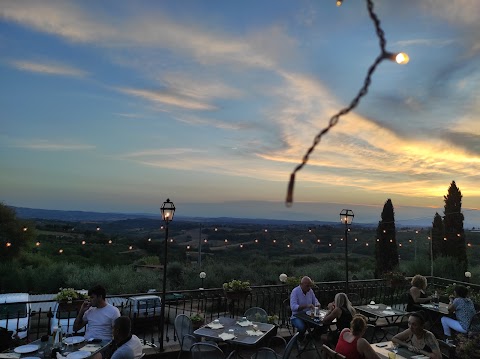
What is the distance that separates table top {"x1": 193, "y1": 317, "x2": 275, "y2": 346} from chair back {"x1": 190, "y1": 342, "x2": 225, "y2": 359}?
0.56 meters

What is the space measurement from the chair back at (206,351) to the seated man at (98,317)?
1236 mm

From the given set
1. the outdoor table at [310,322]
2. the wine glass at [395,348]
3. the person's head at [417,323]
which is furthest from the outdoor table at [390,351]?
the outdoor table at [310,322]

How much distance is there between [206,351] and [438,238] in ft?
53.5

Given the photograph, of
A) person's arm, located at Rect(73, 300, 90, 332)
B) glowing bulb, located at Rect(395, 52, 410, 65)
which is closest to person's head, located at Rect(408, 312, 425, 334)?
person's arm, located at Rect(73, 300, 90, 332)

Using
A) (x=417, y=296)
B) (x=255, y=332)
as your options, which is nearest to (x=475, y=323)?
(x=417, y=296)

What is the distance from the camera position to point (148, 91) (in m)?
9.67

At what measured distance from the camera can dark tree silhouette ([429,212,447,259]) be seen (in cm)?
1692

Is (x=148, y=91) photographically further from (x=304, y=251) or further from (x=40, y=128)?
(x=304, y=251)

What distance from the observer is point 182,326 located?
5.56m

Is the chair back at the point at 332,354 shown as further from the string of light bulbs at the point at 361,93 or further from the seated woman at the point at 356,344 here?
the string of light bulbs at the point at 361,93

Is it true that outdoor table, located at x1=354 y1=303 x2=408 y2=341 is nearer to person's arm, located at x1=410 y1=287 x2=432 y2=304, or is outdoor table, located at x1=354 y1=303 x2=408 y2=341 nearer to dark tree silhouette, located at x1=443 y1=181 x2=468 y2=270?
person's arm, located at x1=410 y1=287 x2=432 y2=304

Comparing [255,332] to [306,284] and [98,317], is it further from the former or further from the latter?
[98,317]

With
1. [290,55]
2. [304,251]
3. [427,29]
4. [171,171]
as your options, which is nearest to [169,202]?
[290,55]

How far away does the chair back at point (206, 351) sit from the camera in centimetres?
439
